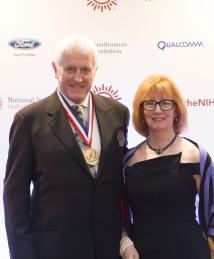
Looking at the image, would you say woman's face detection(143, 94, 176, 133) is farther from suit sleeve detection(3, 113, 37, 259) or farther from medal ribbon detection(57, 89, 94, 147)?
suit sleeve detection(3, 113, 37, 259)

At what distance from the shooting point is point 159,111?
74.6 inches

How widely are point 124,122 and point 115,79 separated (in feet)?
3.76

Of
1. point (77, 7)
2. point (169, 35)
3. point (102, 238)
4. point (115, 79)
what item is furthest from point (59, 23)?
point (102, 238)

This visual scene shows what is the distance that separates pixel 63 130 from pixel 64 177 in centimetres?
21

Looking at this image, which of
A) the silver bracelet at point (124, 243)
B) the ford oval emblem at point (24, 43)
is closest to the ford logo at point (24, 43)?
the ford oval emblem at point (24, 43)

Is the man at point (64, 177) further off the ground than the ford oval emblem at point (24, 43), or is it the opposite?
the ford oval emblem at point (24, 43)

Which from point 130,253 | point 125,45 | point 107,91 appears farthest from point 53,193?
point 125,45

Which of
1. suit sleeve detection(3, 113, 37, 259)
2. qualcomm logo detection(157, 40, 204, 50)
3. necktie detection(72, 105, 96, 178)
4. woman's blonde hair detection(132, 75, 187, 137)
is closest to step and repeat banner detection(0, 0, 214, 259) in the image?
qualcomm logo detection(157, 40, 204, 50)

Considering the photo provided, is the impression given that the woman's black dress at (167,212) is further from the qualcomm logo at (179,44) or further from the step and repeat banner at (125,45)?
the qualcomm logo at (179,44)

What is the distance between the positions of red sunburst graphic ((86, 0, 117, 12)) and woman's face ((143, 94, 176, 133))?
142 centimetres

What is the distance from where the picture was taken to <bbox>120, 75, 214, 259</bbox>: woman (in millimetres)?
1794

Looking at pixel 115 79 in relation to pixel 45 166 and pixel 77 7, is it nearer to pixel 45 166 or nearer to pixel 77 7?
pixel 77 7

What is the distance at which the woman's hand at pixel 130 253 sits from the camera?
181 cm

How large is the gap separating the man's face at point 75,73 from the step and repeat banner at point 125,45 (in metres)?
1.27
